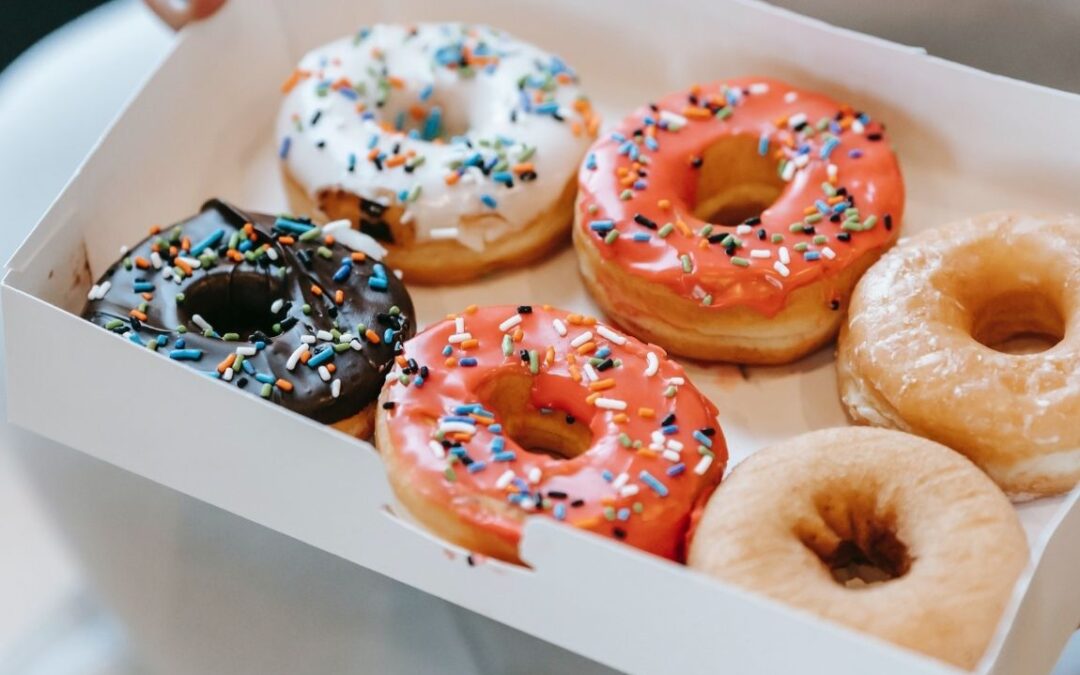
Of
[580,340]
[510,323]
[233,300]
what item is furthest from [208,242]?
[580,340]

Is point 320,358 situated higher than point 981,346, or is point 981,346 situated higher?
point 320,358

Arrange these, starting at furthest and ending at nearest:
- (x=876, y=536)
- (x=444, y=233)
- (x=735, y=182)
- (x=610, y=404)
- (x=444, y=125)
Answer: (x=444, y=125) → (x=735, y=182) → (x=444, y=233) → (x=610, y=404) → (x=876, y=536)

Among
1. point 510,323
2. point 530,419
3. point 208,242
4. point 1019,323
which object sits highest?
point 208,242

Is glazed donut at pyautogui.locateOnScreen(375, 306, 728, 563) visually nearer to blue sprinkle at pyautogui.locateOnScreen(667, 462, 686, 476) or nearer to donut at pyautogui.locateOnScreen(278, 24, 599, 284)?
blue sprinkle at pyautogui.locateOnScreen(667, 462, 686, 476)

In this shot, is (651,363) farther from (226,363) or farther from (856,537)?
(226,363)

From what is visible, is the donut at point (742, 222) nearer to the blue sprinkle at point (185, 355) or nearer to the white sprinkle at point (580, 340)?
the white sprinkle at point (580, 340)
